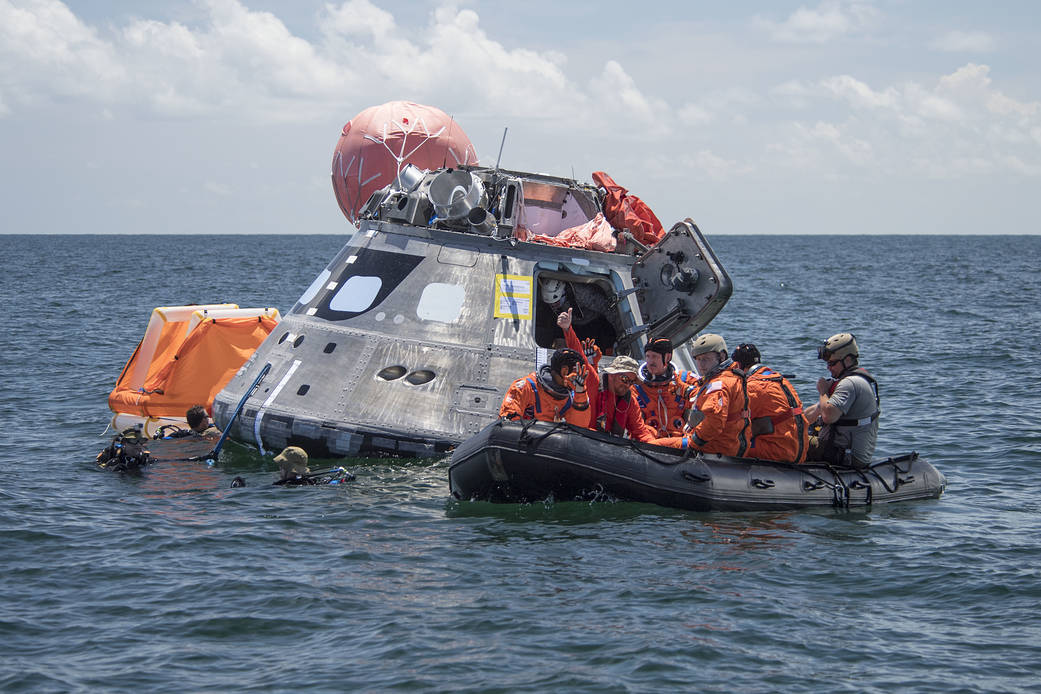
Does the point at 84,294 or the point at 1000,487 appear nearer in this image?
the point at 1000,487

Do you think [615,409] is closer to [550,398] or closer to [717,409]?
[550,398]

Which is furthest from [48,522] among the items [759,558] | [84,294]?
[84,294]

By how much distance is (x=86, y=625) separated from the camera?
734 cm

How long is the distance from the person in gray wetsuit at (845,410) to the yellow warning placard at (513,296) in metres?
3.12

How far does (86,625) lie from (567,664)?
3059 mm

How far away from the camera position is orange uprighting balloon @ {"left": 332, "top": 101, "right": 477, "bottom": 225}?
14.6 meters

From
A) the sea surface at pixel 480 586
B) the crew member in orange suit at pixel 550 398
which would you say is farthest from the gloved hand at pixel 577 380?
the sea surface at pixel 480 586

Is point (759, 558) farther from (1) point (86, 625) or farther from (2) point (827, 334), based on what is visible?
(2) point (827, 334)

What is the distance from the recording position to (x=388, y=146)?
47.8ft

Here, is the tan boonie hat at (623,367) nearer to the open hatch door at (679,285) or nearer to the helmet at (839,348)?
the helmet at (839,348)

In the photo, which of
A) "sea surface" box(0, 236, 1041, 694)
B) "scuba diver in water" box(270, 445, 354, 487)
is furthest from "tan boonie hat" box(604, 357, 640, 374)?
"scuba diver in water" box(270, 445, 354, 487)

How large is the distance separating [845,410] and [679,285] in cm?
273

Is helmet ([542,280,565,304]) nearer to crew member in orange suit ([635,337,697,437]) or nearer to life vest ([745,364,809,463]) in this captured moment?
crew member in orange suit ([635,337,697,437])

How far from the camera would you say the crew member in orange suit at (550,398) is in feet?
32.3
